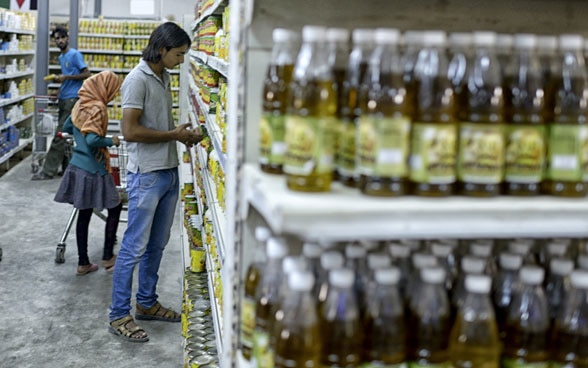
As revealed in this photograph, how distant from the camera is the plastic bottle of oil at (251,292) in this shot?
1518 millimetres

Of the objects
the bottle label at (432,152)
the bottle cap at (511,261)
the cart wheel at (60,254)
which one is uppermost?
the bottle label at (432,152)

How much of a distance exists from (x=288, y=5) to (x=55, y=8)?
16.8 meters

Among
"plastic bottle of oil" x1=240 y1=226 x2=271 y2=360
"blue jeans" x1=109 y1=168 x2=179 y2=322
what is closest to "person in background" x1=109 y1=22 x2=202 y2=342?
"blue jeans" x1=109 y1=168 x2=179 y2=322

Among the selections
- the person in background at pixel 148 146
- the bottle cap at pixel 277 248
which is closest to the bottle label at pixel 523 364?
the bottle cap at pixel 277 248

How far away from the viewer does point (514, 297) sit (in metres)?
1.39

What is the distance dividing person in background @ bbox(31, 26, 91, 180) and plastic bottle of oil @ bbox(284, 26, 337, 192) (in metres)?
7.81

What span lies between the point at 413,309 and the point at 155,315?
138 inches

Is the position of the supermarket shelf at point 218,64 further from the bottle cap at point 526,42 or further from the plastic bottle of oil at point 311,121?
the bottle cap at point 526,42

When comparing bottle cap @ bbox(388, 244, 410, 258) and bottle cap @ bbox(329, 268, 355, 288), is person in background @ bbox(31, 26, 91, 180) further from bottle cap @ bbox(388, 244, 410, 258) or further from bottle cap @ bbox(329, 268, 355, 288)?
bottle cap @ bbox(329, 268, 355, 288)

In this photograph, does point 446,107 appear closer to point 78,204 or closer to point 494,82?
point 494,82

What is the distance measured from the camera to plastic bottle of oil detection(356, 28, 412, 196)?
1.21 m

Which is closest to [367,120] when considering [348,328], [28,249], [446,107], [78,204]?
[446,107]

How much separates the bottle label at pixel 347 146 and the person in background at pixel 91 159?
3.67m

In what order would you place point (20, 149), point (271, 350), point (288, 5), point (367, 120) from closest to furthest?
point (367, 120) → point (271, 350) → point (288, 5) → point (20, 149)
